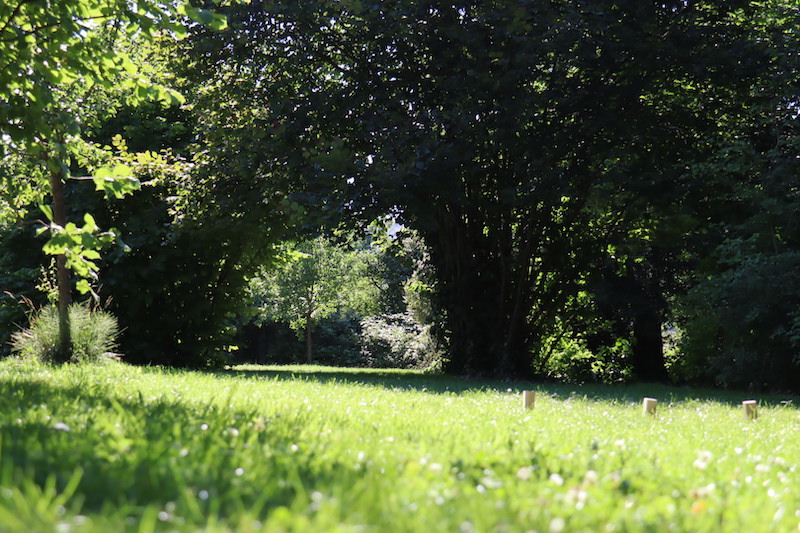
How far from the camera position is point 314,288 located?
36.3 m

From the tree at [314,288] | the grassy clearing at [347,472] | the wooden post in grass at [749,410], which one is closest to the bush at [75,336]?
the grassy clearing at [347,472]

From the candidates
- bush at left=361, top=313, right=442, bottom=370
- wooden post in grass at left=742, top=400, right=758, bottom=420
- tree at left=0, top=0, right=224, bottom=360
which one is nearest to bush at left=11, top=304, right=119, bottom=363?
tree at left=0, top=0, right=224, bottom=360

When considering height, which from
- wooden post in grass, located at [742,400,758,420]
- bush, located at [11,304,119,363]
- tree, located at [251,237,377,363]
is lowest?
wooden post in grass, located at [742,400,758,420]

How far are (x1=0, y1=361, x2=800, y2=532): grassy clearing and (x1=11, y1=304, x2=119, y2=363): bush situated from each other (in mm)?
6058

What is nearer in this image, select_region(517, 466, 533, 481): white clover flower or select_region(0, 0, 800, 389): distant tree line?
select_region(517, 466, 533, 481): white clover flower

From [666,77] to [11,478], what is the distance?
14.5 meters

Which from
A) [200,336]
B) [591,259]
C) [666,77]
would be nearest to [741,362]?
[591,259]

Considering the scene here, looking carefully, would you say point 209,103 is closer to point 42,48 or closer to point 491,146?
point 491,146

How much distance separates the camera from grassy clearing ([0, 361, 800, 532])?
2475mm

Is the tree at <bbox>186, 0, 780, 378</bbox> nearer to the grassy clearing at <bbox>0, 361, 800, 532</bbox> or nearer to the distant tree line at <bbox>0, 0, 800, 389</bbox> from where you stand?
the distant tree line at <bbox>0, 0, 800, 389</bbox>

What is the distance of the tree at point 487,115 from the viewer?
13.7 meters

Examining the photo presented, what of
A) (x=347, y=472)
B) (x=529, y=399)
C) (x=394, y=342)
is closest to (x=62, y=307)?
(x=529, y=399)

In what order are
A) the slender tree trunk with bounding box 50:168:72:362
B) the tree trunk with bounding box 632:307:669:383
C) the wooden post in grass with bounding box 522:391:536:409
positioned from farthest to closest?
the tree trunk with bounding box 632:307:669:383 < the slender tree trunk with bounding box 50:168:72:362 < the wooden post in grass with bounding box 522:391:536:409

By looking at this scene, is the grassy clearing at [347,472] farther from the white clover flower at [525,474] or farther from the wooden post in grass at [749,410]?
the wooden post in grass at [749,410]
